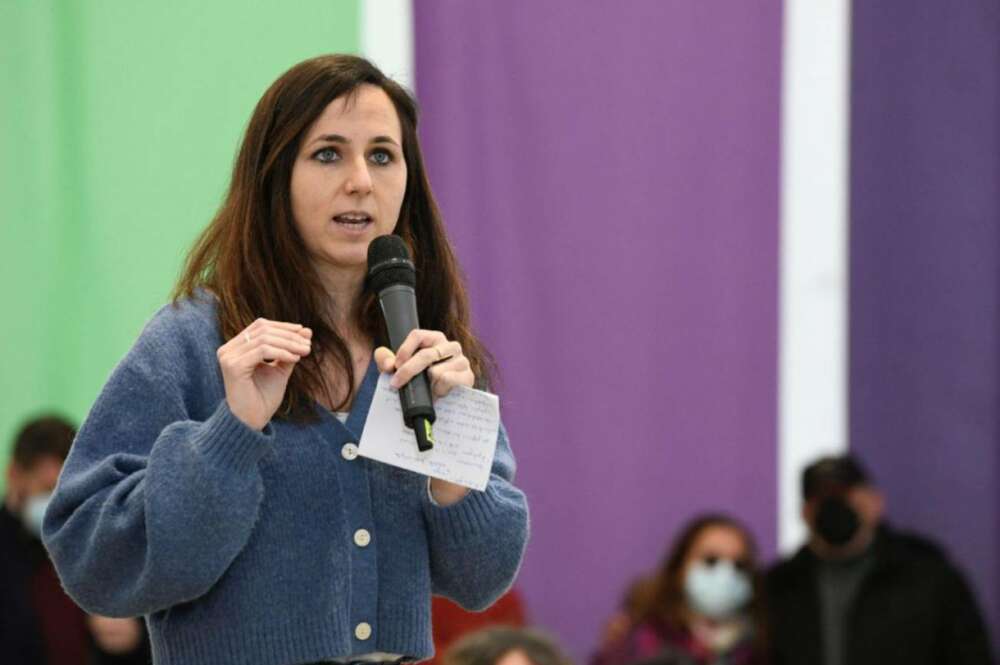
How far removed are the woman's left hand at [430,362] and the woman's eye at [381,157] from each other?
272 millimetres

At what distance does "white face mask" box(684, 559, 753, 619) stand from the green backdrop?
76.6 inches

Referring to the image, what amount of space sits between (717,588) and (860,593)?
492 mm

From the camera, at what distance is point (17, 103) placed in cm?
538

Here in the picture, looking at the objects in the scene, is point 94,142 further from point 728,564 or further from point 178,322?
point 178,322

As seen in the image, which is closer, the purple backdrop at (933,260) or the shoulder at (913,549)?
the shoulder at (913,549)

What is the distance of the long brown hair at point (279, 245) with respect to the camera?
7.20 feet

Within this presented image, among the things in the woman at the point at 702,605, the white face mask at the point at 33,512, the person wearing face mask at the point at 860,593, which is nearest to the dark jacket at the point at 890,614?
the person wearing face mask at the point at 860,593

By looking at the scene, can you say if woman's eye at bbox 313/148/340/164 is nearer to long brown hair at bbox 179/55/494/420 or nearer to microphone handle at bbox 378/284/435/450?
long brown hair at bbox 179/55/494/420

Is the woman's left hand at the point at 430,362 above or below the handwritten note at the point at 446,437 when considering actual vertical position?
above

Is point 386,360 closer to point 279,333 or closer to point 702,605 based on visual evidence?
point 279,333

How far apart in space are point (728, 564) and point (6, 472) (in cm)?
233

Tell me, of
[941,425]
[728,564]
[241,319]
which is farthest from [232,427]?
[941,425]

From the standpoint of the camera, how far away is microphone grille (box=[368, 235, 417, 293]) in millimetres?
2145

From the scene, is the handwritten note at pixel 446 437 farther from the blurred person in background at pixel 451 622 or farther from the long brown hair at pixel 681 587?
the long brown hair at pixel 681 587
